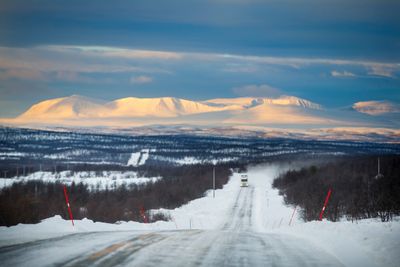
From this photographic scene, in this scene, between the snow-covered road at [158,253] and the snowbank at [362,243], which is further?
the snowbank at [362,243]

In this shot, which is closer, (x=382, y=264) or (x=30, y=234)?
(x=382, y=264)

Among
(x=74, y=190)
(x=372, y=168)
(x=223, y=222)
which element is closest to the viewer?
(x=223, y=222)

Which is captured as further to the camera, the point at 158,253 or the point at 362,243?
the point at 362,243

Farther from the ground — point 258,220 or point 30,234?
point 30,234

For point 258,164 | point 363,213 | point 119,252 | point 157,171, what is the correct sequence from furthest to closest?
point 258,164 → point 157,171 → point 363,213 → point 119,252

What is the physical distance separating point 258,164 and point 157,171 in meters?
38.6

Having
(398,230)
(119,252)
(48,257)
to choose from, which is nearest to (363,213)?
(398,230)

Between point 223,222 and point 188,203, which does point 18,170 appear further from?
point 223,222

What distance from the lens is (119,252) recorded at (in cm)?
1399

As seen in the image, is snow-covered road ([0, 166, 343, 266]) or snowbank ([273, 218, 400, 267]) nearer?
snow-covered road ([0, 166, 343, 266])

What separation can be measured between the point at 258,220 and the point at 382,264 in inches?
1607

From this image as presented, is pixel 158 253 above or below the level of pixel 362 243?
above

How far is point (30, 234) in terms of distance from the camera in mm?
18375

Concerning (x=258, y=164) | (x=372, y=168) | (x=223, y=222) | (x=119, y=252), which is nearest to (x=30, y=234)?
(x=119, y=252)
